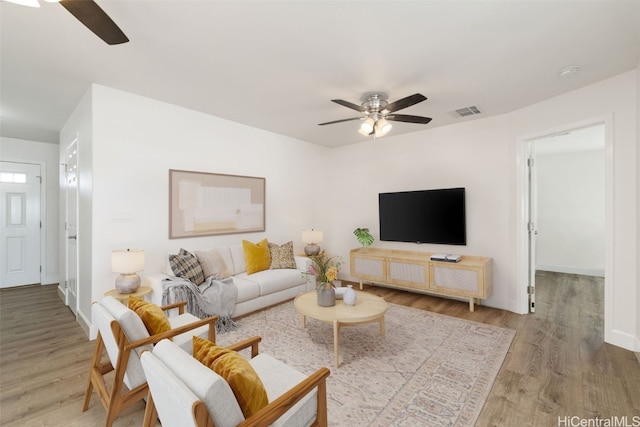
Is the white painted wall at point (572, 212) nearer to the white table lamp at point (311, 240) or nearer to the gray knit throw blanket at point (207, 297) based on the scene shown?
the white table lamp at point (311, 240)

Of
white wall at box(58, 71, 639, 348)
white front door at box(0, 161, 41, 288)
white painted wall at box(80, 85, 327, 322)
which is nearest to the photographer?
white wall at box(58, 71, 639, 348)

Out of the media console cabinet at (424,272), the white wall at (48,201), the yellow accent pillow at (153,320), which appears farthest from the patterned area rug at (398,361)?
the white wall at (48,201)

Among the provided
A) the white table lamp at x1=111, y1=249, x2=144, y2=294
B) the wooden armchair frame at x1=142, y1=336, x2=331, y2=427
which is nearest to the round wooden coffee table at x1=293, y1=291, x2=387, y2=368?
the wooden armchair frame at x1=142, y1=336, x2=331, y2=427

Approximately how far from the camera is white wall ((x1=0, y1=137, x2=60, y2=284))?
5332 millimetres

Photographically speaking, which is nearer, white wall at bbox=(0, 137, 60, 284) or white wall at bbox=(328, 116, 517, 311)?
white wall at bbox=(328, 116, 517, 311)

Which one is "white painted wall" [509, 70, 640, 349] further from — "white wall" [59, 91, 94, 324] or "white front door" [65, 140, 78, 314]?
"white front door" [65, 140, 78, 314]

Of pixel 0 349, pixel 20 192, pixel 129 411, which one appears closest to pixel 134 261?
pixel 129 411

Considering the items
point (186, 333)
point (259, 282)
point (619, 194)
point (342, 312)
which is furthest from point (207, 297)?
point (619, 194)

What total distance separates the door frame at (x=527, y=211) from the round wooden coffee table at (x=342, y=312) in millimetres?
2227

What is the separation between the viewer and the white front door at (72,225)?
3.74 metres

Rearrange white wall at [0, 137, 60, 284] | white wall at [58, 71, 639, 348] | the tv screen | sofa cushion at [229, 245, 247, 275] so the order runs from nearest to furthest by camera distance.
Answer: white wall at [58, 71, 639, 348] → sofa cushion at [229, 245, 247, 275] → the tv screen → white wall at [0, 137, 60, 284]

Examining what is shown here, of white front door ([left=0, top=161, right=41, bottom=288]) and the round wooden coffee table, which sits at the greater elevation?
white front door ([left=0, top=161, right=41, bottom=288])

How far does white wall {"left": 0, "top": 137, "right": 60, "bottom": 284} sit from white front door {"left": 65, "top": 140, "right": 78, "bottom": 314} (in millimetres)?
1800

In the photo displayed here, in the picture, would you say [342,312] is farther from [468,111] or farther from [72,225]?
[72,225]
